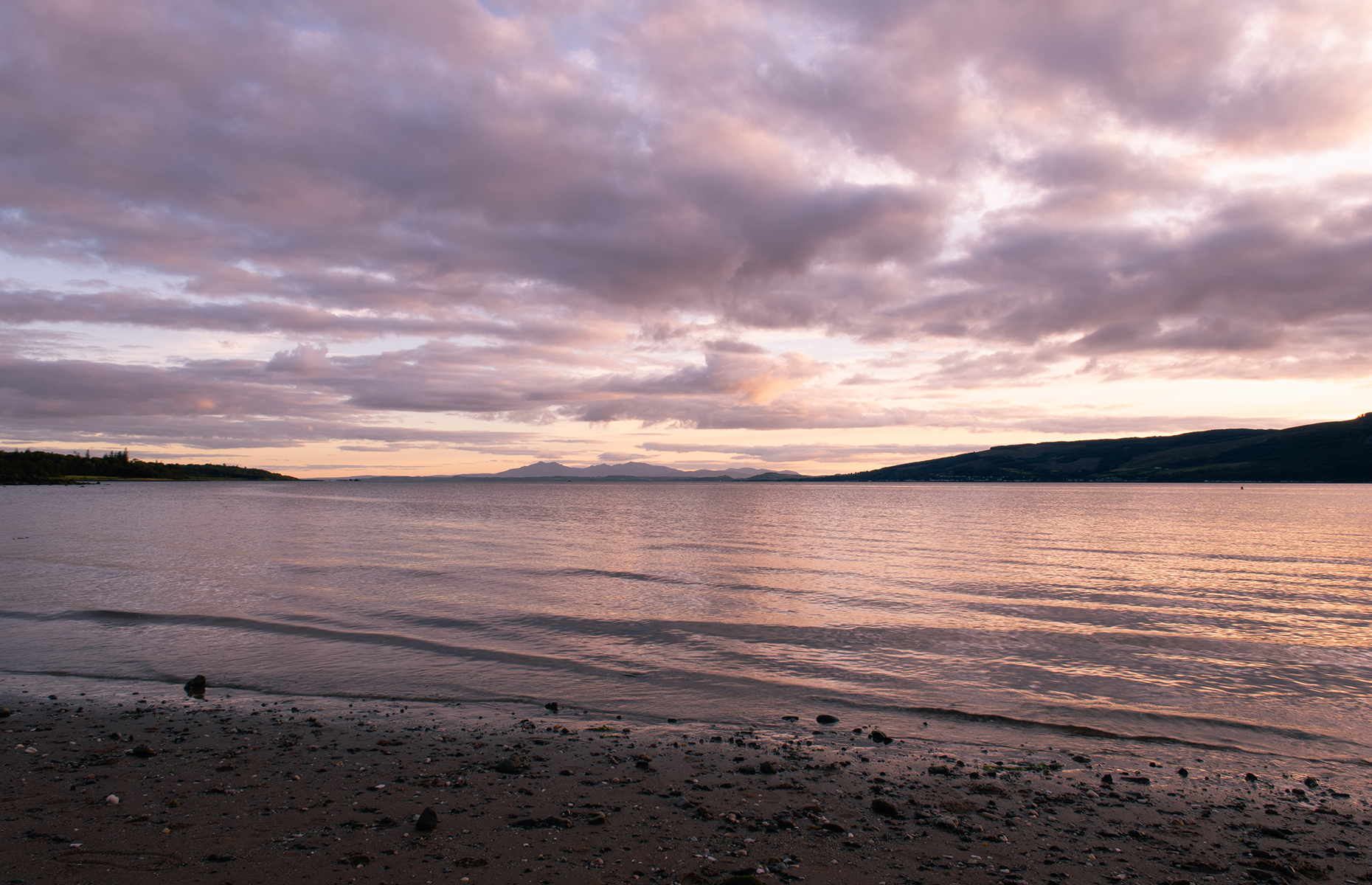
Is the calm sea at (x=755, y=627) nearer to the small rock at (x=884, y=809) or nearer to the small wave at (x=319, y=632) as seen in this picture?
the small wave at (x=319, y=632)

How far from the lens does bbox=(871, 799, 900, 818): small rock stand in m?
8.88

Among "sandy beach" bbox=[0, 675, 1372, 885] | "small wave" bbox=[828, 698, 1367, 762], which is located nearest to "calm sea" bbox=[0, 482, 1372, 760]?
"small wave" bbox=[828, 698, 1367, 762]

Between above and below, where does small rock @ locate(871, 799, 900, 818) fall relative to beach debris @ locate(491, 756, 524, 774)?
below

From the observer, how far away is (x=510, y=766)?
10156mm

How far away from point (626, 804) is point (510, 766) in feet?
6.99

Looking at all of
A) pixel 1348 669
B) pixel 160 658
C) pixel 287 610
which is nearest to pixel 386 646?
pixel 160 658

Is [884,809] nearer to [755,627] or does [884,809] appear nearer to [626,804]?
[626,804]

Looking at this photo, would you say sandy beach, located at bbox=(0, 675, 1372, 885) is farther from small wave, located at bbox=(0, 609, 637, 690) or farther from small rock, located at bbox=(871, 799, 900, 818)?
small wave, located at bbox=(0, 609, 637, 690)

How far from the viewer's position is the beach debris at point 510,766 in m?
10.1

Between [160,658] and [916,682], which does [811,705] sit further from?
[160,658]

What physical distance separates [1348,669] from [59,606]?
39020 mm

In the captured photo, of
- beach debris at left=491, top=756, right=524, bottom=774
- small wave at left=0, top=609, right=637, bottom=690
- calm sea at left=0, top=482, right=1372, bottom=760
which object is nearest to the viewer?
beach debris at left=491, top=756, right=524, bottom=774

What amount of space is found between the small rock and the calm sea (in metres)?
4.28

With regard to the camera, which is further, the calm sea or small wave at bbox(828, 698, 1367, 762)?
the calm sea
